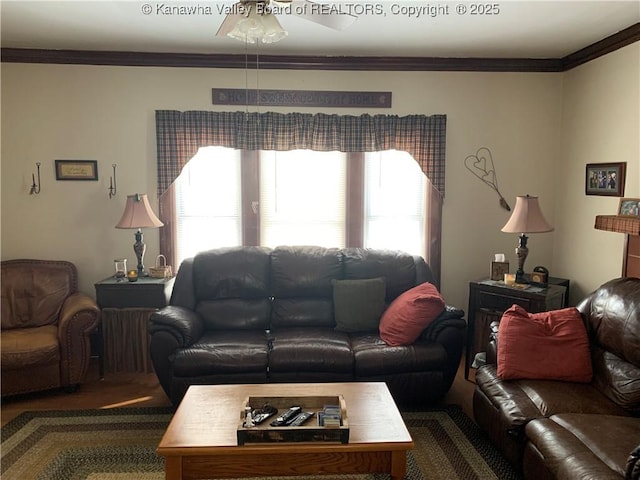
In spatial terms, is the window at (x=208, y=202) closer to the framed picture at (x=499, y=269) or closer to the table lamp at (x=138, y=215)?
the table lamp at (x=138, y=215)

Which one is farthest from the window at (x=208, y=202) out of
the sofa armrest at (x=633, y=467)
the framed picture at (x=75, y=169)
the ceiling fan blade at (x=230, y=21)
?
the sofa armrest at (x=633, y=467)

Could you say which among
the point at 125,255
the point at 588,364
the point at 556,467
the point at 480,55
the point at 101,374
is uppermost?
the point at 480,55

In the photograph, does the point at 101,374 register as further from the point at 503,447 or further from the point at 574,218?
the point at 574,218

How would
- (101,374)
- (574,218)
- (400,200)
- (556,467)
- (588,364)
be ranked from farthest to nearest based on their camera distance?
(400,200) → (574,218) → (101,374) → (588,364) → (556,467)

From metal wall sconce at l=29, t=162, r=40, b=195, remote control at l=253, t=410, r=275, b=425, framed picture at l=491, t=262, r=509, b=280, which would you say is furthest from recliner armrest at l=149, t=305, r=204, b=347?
framed picture at l=491, t=262, r=509, b=280

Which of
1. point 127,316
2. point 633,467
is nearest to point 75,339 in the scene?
point 127,316

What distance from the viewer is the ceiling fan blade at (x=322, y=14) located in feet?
→ 7.45

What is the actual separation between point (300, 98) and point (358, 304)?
183cm

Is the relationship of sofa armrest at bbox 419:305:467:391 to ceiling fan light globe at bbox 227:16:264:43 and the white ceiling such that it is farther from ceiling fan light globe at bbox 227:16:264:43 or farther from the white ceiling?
ceiling fan light globe at bbox 227:16:264:43

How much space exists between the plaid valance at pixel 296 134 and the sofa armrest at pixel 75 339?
116 cm

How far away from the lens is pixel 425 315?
10.9 ft

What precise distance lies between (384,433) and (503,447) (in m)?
0.79

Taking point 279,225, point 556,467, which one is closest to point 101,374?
point 279,225

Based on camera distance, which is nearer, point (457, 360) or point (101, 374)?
point (457, 360)
